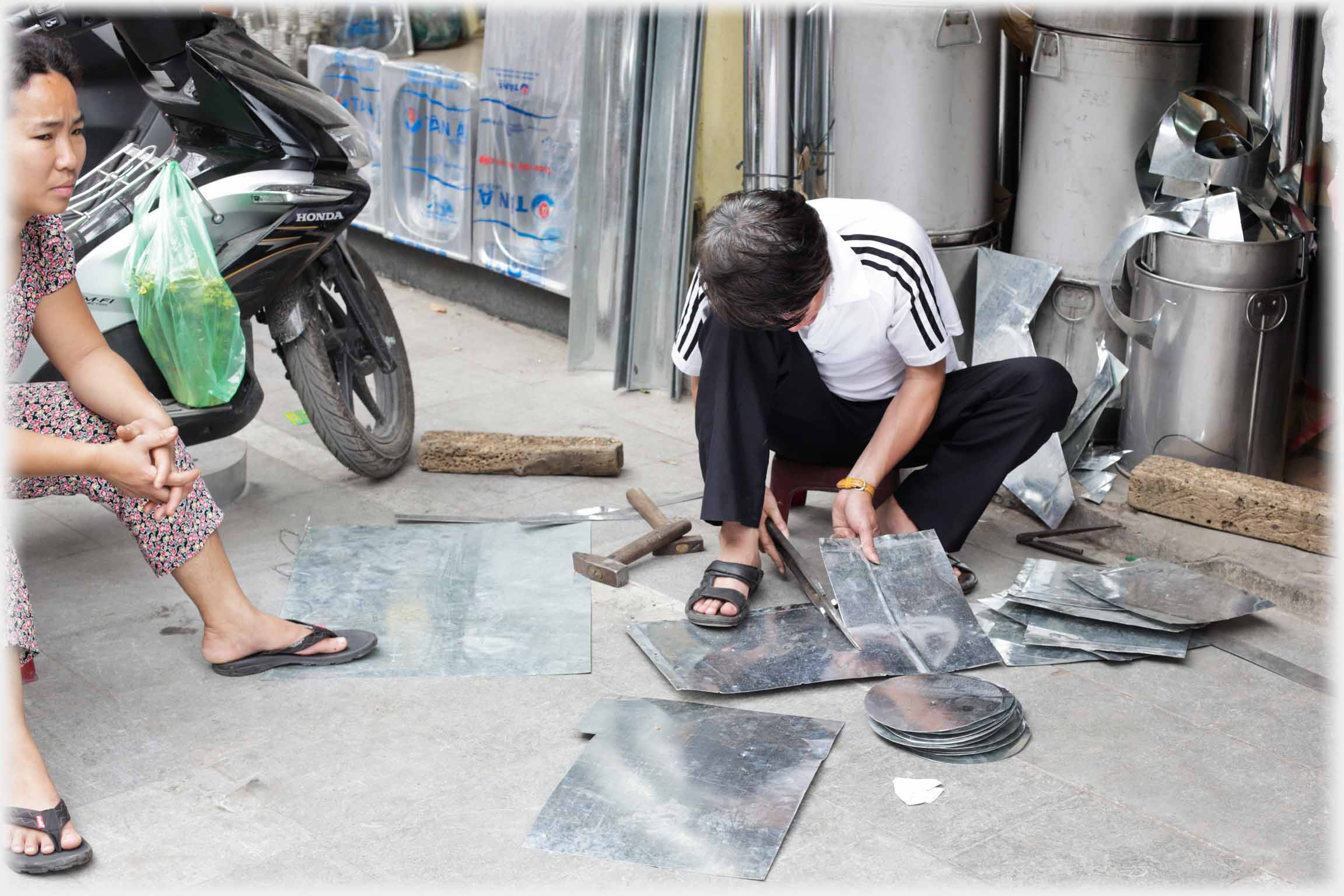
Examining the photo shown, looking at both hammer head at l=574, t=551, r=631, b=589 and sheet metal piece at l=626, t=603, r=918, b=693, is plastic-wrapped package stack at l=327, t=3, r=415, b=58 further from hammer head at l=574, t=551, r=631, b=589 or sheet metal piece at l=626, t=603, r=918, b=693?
sheet metal piece at l=626, t=603, r=918, b=693

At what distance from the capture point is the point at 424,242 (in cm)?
570

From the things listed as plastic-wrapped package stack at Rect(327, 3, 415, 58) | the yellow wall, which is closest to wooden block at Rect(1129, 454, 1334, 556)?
the yellow wall

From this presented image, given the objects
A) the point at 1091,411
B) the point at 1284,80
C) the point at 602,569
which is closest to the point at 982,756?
the point at 602,569

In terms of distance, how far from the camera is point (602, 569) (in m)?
3.15

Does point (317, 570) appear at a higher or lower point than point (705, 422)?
lower

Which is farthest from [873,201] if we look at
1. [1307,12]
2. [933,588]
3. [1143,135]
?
[1307,12]

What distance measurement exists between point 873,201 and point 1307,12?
146 centimetres

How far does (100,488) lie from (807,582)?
4.74 ft

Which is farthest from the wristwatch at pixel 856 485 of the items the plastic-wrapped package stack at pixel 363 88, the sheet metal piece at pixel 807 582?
the plastic-wrapped package stack at pixel 363 88

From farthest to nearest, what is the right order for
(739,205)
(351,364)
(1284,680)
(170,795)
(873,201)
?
(351,364)
(873,201)
(1284,680)
(739,205)
(170,795)

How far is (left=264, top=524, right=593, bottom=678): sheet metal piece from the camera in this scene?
2795 mm

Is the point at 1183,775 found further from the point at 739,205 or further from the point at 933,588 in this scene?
the point at 739,205

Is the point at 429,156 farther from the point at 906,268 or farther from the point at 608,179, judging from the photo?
the point at 906,268

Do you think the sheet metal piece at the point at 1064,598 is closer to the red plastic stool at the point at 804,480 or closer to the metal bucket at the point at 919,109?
the red plastic stool at the point at 804,480
